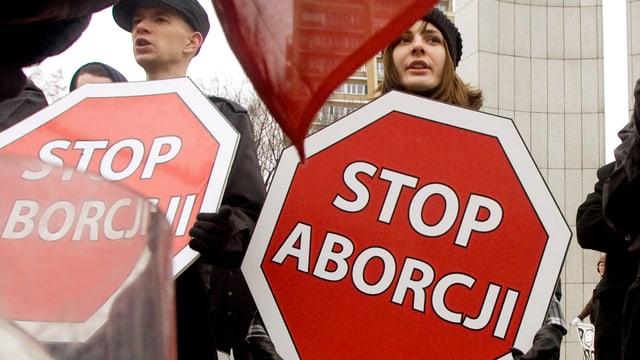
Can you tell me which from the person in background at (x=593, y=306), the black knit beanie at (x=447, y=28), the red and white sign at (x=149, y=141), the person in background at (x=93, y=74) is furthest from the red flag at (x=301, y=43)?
the person in background at (x=593, y=306)

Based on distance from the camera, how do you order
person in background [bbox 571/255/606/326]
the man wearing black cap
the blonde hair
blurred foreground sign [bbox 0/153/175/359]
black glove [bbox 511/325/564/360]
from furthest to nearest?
1. person in background [bbox 571/255/606/326]
2. the blonde hair
3. the man wearing black cap
4. black glove [bbox 511/325/564/360]
5. blurred foreground sign [bbox 0/153/175/359]

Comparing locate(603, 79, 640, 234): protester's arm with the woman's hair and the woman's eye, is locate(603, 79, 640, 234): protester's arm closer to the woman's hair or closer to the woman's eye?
the woman's hair

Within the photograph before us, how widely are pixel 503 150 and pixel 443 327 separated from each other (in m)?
0.41

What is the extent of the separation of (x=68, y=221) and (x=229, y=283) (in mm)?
2335

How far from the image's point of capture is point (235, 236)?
2.16 meters

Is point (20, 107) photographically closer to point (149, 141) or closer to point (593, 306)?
point (149, 141)

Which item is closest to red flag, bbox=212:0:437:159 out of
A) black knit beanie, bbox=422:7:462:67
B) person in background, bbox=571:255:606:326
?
black knit beanie, bbox=422:7:462:67

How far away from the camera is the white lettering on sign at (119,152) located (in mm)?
2016

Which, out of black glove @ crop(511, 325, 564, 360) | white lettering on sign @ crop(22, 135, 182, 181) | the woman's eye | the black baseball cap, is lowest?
black glove @ crop(511, 325, 564, 360)

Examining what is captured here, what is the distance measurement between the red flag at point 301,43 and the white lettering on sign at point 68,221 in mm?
122

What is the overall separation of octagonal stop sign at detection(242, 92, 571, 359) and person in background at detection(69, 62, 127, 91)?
110 centimetres

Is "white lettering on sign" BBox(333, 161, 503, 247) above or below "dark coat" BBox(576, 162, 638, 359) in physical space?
below

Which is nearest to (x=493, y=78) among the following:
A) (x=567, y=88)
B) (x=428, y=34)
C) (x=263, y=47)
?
(x=567, y=88)

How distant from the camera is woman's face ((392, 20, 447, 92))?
2.48m
